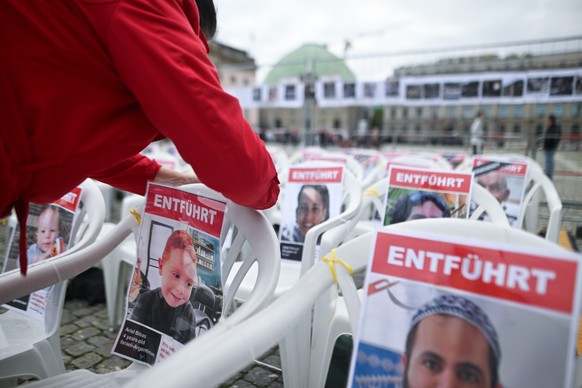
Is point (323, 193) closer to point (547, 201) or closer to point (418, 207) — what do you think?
point (418, 207)

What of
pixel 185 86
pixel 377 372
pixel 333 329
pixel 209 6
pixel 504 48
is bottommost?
pixel 333 329

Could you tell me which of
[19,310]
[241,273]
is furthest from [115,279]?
[241,273]

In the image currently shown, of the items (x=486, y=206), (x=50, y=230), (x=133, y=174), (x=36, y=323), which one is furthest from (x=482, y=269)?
(x=50, y=230)

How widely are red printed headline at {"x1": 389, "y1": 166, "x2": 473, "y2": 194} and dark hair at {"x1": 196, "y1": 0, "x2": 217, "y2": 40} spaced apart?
4.91 ft

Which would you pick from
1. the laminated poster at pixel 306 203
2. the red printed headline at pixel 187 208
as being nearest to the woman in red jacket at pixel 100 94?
the red printed headline at pixel 187 208

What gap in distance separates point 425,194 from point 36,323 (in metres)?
1.92

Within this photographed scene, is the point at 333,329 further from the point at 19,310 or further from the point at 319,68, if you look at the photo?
the point at 319,68

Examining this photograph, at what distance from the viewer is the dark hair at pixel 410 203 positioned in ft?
6.98

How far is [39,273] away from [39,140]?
705 mm

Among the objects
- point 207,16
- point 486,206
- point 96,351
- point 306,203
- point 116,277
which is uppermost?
point 207,16

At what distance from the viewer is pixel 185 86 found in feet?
2.39

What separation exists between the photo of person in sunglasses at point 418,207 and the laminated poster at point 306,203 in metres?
0.42

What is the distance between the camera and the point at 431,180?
84.6 inches

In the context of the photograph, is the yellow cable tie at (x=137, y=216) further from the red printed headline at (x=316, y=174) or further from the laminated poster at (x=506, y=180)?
the laminated poster at (x=506, y=180)
